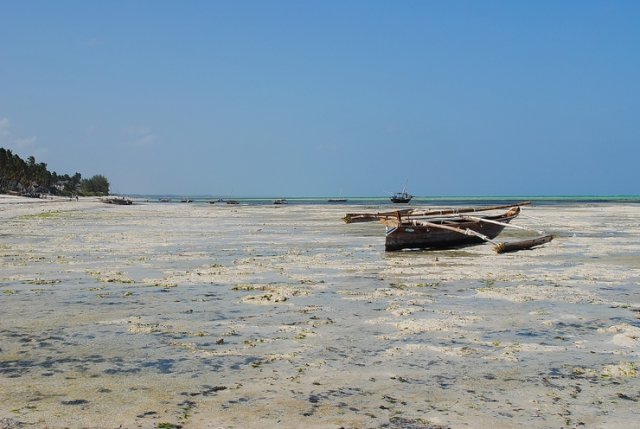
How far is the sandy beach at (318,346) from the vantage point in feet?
19.0

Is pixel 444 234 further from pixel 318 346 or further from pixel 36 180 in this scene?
pixel 36 180

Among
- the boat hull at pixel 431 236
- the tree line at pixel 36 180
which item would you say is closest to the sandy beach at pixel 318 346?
the boat hull at pixel 431 236

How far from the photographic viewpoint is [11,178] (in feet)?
395

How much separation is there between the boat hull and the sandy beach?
4.96 meters

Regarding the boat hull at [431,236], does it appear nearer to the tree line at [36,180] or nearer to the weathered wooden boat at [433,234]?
the weathered wooden boat at [433,234]

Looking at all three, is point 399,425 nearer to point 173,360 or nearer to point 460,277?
point 173,360

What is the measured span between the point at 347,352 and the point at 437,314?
10.2ft

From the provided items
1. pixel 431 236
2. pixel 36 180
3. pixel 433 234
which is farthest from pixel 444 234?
pixel 36 180

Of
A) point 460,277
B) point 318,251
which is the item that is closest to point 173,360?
point 460,277

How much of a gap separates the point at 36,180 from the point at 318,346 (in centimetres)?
14219

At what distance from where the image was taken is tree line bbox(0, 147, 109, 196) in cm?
11621

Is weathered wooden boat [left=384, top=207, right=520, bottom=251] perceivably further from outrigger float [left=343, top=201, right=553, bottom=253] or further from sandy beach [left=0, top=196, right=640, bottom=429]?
sandy beach [left=0, top=196, right=640, bottom=429]

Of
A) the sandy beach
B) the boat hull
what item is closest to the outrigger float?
the boat hull

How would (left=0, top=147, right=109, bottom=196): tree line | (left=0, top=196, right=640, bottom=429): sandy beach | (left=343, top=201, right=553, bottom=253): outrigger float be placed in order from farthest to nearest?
(left=0, top=147, right=109, bottom=196): tree line < (left=343, top=201, right=553, bottom=253): outrigger float < (left=0, top=196, right=640, bottom=429): sandy beach
